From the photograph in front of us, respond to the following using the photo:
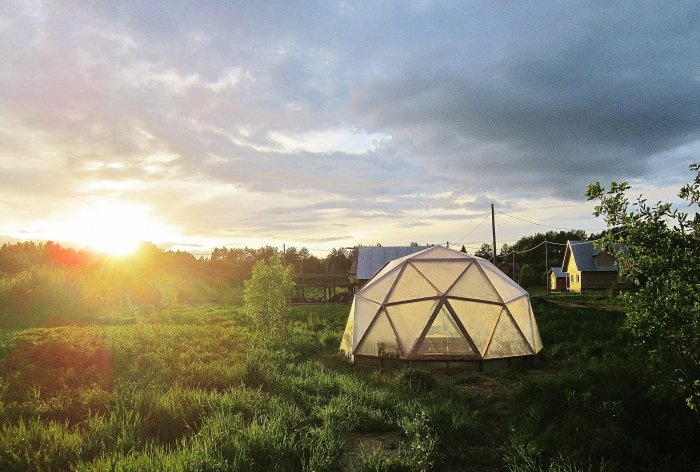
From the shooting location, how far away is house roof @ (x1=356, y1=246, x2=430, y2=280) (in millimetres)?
38375

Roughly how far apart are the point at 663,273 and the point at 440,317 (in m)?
8.79

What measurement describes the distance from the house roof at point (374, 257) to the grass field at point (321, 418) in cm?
2592

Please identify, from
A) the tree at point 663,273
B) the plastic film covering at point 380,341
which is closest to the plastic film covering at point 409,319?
the plastic film covering at point 380,341

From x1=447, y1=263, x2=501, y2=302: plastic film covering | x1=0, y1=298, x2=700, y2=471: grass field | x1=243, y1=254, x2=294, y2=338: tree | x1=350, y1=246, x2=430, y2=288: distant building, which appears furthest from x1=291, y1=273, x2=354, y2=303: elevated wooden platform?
x1=0, y1=298, x2=700, y2=471: grass field

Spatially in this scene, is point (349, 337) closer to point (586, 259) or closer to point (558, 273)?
point (586, 259)

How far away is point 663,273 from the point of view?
20.3ft

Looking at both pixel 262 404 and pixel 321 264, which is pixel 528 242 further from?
pixel 262 404

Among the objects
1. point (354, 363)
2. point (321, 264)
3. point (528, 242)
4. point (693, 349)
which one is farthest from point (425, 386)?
point (528, 242)

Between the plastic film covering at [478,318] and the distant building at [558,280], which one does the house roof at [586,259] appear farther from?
the plastic film covering at [478,318]

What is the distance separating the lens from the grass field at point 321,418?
19.3 feet

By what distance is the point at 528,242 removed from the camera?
76.0 meters

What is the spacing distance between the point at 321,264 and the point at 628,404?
2432 inches

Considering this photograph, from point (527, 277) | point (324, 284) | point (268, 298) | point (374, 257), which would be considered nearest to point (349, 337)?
point (268, 298)

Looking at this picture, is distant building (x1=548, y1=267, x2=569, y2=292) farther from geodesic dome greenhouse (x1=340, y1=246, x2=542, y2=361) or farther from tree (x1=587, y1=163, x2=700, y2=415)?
tree (x1=587, y1=163, x2=700, y2=415)
